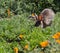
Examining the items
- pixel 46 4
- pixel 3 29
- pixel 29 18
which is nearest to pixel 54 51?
pixel 3 29

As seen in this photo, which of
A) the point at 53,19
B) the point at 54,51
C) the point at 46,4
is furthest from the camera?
the point at 46,4

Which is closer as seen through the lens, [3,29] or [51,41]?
[51,41]

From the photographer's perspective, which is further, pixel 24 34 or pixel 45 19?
pixel 45 19

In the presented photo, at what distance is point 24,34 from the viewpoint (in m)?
7.49

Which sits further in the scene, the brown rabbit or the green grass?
the brown rabbit

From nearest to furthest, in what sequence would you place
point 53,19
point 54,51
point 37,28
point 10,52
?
point 54,51
point 10,52
point 37,28
point 53,19

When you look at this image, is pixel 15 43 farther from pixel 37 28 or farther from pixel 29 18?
pixel 29 18

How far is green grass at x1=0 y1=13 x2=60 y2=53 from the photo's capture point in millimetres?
6703

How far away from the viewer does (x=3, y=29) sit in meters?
7.90

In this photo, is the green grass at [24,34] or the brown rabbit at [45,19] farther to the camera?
the brown rabbit at [45,19]

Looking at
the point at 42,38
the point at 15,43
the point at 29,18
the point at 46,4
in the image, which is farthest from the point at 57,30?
the point at 46,4

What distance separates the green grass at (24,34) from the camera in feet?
22.0

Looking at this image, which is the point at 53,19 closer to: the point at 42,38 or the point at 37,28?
the point at 37,28

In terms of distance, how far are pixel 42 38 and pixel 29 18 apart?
6.82ft
